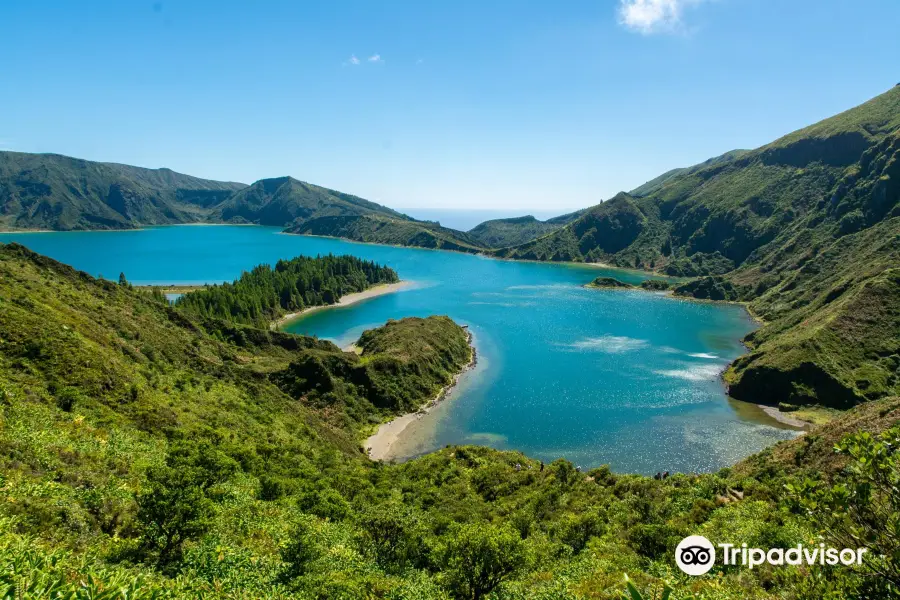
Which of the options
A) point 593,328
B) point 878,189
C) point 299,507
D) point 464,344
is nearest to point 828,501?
point 299,507

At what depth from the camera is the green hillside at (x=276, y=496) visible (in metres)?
18.3

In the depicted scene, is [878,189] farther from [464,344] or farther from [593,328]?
[464,344]

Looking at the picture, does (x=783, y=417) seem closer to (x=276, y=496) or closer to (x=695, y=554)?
(x=695, y=554)

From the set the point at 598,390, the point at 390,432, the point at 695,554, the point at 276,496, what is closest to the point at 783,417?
the point at 598,390

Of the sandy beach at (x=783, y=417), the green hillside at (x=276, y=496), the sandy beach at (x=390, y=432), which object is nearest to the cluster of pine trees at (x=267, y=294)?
Result: the green hillside at (x=276, y=496)

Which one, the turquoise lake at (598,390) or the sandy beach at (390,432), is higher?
the turquoise lake at (598,390)

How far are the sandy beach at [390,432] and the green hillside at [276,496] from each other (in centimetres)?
347

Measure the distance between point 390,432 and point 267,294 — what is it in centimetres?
10047

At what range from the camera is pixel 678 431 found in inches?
3000

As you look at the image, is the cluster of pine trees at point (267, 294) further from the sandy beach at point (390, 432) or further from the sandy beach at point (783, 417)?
the sandy beach at point (783, 417)

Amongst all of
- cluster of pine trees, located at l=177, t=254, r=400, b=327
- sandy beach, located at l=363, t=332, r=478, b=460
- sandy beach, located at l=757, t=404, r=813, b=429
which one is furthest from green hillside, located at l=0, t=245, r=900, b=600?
cluster of pine trees, located at l=177, t=254, r=400, b=327

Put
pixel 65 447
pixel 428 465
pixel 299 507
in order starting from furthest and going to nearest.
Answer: pixel 428 465 < pixel 299 507 < pixel 65 447

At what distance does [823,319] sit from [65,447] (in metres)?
133

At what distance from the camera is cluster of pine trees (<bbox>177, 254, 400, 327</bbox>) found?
440 ft
